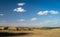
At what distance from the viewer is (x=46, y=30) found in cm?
1193

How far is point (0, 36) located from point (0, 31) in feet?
6.90

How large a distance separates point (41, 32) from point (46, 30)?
1203 mm

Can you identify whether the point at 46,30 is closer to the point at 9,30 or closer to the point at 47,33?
the point at 47,33

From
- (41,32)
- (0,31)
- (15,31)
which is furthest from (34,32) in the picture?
(0,31)

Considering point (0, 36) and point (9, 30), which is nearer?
point (0, 36)

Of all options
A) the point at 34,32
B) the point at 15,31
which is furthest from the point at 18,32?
the point at 34,32

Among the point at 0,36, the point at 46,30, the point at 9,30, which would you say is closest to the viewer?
the point at 0,36

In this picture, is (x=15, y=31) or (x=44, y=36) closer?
(x=44, y=36)

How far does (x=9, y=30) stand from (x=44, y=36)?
288 cm

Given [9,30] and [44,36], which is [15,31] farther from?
[44,36]

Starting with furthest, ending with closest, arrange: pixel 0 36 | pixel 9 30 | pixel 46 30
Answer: pixel 9 30 < pixel 46 30 < pixel 0 36

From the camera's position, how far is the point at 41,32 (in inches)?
515

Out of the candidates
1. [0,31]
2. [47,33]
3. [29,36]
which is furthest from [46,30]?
[0,31]

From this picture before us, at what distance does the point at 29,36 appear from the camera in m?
11.1
